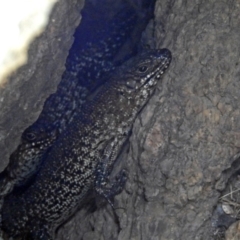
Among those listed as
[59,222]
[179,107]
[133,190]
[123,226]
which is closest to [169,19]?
[179,107]

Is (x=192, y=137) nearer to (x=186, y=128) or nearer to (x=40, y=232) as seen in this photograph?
(x=186, y=128)

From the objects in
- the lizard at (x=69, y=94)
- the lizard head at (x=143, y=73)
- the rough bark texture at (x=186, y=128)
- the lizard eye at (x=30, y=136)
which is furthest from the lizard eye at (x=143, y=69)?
the lizard eye at (x=30, y=136)

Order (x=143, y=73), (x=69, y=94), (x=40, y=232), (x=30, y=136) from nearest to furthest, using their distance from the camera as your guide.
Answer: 1. (x=143, y=73)
2. (x=40, y=232)
3. (x=30, y=136)
4. (x=69, y=94)

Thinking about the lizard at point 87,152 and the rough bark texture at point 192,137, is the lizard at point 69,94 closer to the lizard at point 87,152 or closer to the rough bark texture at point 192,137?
the lizard at point 87,152

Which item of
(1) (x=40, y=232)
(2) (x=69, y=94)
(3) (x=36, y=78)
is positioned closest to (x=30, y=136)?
(2) (x=69, y=94)

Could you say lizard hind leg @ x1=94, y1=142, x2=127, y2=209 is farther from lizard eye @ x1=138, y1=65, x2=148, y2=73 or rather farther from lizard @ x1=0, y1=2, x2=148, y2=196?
lizard @ x1=0, y1=2, x2=148, y2=196
